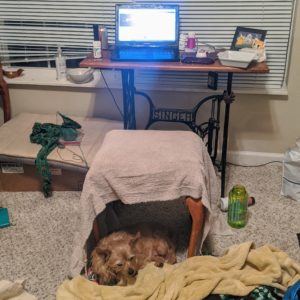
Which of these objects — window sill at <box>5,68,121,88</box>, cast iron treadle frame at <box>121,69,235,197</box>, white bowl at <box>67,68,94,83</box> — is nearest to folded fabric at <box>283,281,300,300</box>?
cast iron treadle frame at <box>121,69,235,197</box>

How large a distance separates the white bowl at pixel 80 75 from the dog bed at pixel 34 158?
342 mm

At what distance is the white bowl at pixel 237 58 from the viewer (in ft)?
6.76


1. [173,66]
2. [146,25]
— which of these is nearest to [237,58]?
[173,66]

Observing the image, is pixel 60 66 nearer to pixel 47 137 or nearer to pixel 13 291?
pixel 47 137

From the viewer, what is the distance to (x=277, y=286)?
5.14 ft

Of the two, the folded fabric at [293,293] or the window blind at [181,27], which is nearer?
the folded fabric at [293,293]

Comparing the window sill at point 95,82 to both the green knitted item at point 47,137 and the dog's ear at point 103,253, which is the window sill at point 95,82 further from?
the dog's ear at point 103,253

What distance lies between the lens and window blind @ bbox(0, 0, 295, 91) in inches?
98.9

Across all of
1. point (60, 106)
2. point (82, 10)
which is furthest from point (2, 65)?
point (82, 10)

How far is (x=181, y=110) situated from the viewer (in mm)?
2510

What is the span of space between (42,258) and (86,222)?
0.42m

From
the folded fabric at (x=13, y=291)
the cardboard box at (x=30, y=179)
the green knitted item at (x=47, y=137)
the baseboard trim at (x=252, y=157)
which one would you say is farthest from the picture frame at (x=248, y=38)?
the folded fabric at (x=13, y=291)

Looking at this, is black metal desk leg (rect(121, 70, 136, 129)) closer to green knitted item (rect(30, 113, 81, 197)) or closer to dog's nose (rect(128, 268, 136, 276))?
green knitted item (rect(30, 113, 81, 197))

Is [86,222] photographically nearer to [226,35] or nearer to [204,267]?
[204,267]
